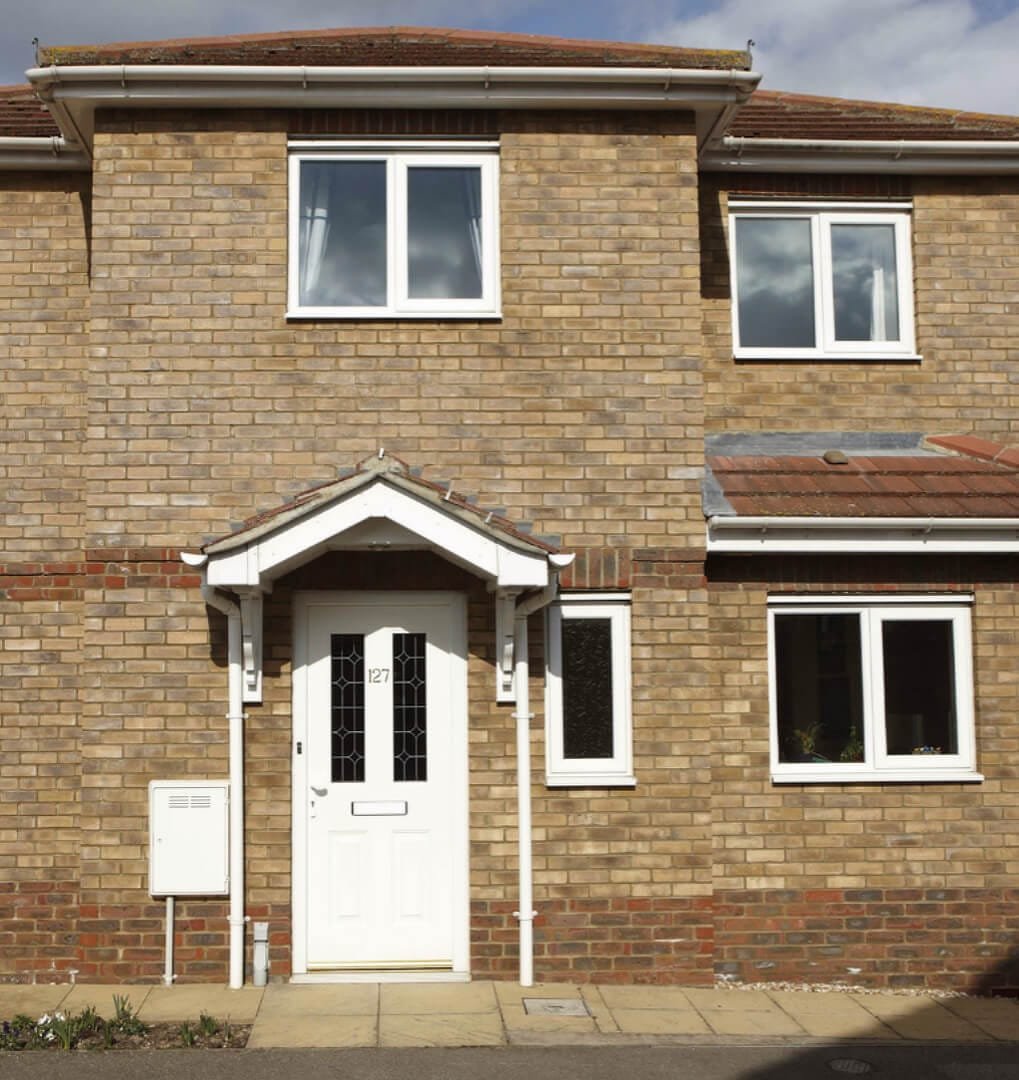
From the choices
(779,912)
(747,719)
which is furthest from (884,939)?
(747,719)

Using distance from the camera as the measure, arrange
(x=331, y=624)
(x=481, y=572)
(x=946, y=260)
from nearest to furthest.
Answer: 1. (x=481, y=572)
2. (x=331, y=624)
3. (x=946, y=260)

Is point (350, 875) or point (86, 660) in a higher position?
point (86, 660)

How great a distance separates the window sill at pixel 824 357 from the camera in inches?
391

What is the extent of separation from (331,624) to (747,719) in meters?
2.82

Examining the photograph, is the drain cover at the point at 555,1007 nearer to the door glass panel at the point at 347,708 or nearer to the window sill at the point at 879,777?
the door glass panel at the point at 347,708

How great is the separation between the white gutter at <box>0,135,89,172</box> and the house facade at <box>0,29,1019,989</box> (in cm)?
3

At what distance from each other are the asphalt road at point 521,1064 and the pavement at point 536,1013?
0.16 meters

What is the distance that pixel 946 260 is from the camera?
33.4ft

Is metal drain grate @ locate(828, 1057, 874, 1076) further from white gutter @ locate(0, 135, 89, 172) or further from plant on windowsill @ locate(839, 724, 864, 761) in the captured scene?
white gutter @ locate(0, 135, 89, 172)

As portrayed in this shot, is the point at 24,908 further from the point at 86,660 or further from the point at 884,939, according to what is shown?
the point at 884,939

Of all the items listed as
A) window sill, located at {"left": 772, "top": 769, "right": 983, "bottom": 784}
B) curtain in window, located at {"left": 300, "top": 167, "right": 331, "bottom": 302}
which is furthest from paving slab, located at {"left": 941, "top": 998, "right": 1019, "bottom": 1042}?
curtain in window, located at {"left": 300, "top": 167, "right": 331, "bottom": 302}

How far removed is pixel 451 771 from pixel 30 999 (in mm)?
2878

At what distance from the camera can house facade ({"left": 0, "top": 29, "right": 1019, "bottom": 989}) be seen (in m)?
8.56

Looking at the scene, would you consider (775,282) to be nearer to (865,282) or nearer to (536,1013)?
(865,282)
